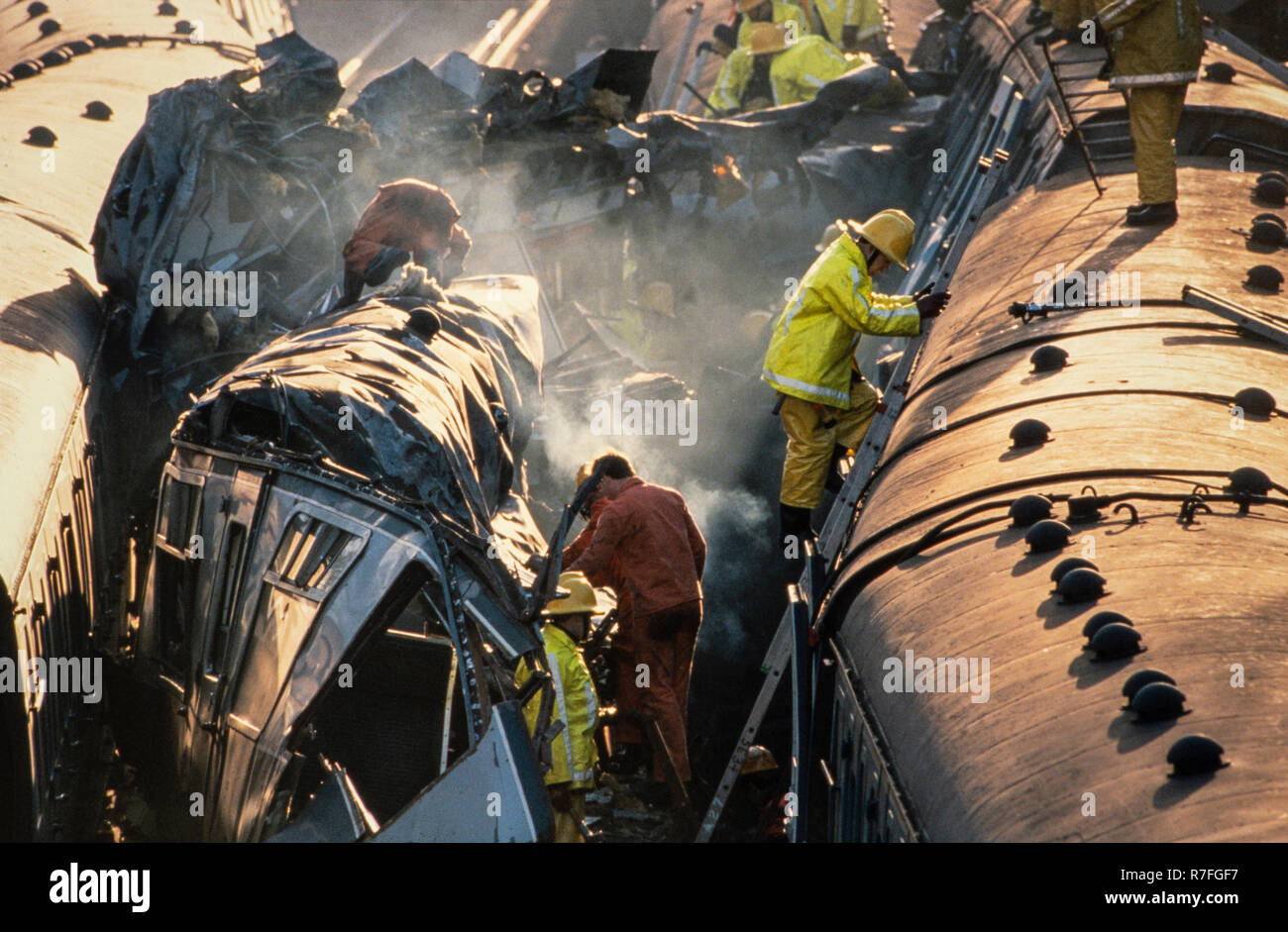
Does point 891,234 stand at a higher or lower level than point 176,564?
higher

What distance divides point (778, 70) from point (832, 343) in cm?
A: 939

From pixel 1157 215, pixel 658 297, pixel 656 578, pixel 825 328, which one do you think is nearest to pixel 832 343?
pixel 825 328

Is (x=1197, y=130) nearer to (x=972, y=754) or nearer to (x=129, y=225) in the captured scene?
(x=972, y=754)

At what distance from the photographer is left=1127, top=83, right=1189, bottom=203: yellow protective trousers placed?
7.57m

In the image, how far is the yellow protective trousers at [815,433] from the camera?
796 centimetres

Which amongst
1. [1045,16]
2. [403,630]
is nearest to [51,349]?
[403,630]

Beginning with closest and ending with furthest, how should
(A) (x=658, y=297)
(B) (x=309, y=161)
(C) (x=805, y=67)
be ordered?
(B) (x=309, y=161)
(A) (x=658, y=297)
(C) (x=805, y=67)

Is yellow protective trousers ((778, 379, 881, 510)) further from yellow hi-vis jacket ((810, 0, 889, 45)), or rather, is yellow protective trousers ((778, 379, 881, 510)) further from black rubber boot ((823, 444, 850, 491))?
yellow hi-vis jacket ((810, 0, 889, 45))

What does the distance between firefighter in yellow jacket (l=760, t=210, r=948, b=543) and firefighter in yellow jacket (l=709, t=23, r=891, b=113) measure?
8.61 meters

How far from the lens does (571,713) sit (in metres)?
6.96

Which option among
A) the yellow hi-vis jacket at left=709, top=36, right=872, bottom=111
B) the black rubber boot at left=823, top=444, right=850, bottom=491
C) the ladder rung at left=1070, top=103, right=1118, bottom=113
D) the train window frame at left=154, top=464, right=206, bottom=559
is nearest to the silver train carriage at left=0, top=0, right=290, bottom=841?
the train window frame at left=154, top=464, right=206, bottom=559

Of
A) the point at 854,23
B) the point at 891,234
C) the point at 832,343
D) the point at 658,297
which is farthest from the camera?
the point at 854,23

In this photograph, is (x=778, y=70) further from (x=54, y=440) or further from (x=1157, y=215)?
(x=54, y=440)

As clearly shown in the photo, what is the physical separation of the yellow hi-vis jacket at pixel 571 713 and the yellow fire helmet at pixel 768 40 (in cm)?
1196
